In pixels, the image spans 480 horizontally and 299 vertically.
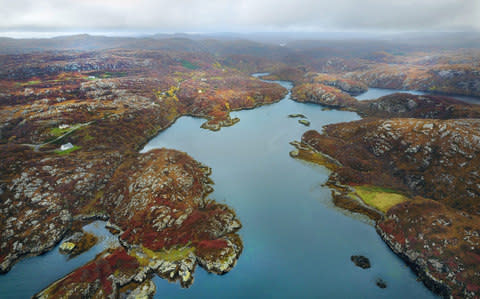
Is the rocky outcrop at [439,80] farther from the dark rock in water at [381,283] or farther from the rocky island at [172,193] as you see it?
the dark rock in water at [381,283]

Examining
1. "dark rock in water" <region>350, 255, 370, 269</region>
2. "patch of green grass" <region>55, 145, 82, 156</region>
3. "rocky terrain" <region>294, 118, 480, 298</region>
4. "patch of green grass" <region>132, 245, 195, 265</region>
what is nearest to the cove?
"dark rock in water" <region>350, 255, 370, 269</region>

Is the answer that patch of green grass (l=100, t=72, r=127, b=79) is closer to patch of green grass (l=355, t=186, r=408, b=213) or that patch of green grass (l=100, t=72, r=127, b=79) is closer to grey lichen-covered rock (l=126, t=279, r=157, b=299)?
grey lichen-covered rock (l=126, t=279, r=157, b=299)

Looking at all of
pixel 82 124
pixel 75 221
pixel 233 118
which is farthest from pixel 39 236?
pixel 233 118

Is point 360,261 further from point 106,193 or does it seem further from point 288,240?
point 106,193

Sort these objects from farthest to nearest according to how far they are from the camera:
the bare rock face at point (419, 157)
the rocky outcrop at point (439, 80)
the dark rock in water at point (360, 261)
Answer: the rocky outcrop at point (439, 80) → the bare rock face at point (419, 157) → the dark rock in water at point (360, 261)

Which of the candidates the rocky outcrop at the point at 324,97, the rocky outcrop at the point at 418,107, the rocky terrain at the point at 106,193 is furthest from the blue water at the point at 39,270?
the rocky outcrop at the point at 324,97

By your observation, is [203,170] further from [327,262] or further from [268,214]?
[327,262]
